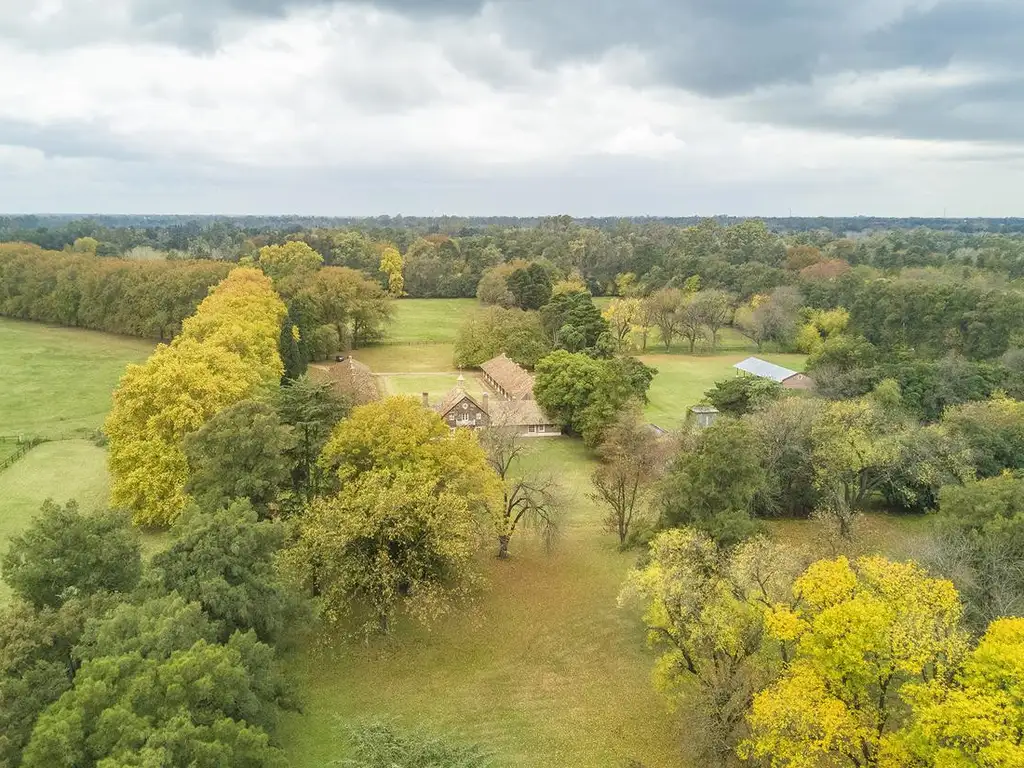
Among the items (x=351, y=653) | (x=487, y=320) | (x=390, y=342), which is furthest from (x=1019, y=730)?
(x=390, y=342)

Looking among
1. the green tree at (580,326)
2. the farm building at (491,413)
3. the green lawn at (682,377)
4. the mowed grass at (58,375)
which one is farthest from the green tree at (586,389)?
the mowed grass at (58,375)

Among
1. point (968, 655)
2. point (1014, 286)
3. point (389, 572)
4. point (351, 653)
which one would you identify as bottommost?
point (351, 653)

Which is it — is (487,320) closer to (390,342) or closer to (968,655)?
(390,342)

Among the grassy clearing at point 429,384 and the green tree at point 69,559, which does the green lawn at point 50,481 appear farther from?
the grassy clearing at point 429,384

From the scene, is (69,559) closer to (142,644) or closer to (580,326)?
(142,644)

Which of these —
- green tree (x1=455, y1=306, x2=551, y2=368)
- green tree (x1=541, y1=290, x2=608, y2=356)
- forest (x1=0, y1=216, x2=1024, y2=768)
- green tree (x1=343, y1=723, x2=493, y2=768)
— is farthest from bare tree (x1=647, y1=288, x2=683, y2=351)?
green tree (x1=343, y1=723, x2=493, y2=768)

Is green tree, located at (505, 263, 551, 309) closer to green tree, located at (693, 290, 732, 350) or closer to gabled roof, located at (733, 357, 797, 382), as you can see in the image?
green tree, located at (693, 290, 732, 350)
